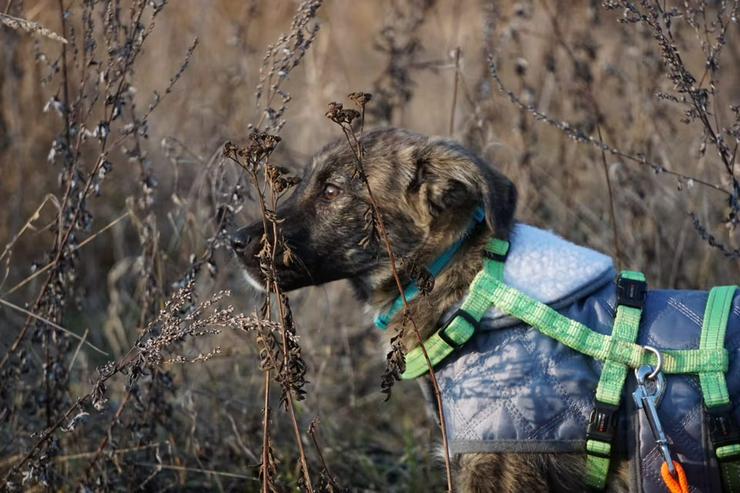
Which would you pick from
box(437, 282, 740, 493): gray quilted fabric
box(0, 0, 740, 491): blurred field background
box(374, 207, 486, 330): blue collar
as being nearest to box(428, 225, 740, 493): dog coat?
box(437, 282, 740, 493): gray quilted fabric

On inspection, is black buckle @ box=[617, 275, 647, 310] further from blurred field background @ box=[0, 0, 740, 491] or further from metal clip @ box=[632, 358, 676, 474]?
blurred field background @ box=[0, 0, 740, 491]

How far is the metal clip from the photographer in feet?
8.22

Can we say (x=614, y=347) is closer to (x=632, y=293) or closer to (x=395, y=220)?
(x=632, y=293)

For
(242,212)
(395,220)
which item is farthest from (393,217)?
(242,212)

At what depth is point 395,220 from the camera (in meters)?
3.19

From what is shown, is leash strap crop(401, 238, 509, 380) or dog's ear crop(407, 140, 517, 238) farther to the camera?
dog's ear crop(407, 140, 517, 238)

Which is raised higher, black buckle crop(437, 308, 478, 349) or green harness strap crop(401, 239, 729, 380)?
green harness strap crop(401, 239, 729, 380)

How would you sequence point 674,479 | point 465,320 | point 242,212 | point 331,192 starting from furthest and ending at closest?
1. point 242,212
2. point 331,192
3. point 465,320
4. point 674,479

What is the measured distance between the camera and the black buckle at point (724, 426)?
8.46 ft

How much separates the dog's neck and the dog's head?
7 centimetres

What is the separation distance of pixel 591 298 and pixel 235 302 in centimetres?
329

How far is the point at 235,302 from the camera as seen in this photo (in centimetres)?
569

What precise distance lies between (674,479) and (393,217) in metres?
1.29

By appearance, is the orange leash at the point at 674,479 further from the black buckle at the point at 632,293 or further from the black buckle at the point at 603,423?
the black buckle at the point at 632,293
